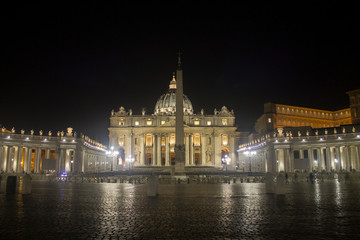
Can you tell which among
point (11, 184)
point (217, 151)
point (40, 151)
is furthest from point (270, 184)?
point (217, 151)

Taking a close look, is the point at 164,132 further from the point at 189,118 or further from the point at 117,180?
the point at 117,180

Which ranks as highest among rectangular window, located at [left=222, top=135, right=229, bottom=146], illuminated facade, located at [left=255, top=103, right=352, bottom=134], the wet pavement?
illuminated facade, located at [left=255, top=103, right=352, bottom=134]

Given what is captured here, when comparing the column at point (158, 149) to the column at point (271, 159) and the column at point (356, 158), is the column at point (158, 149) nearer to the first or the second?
the column at point (271, 159)

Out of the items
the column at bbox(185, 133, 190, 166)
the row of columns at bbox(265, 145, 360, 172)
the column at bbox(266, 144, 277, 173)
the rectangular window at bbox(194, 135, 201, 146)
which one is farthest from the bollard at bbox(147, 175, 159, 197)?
the rectangular window at bbox(194, 135, 201, 146)

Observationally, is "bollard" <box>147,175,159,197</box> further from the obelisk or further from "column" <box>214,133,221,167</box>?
"column" <box>214,133,221,167</box>

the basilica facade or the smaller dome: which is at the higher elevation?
the smaller dome

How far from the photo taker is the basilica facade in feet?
361

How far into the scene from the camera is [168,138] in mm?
110562

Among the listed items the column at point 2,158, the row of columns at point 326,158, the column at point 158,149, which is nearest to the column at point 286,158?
the row of columns at point 326,158

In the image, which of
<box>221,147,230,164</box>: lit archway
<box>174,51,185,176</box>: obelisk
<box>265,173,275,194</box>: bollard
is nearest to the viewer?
<box>265,173,275,194</box>: bollard

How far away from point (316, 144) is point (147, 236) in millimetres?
66390

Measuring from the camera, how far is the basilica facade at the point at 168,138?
110 metres

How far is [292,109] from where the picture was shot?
102 metres

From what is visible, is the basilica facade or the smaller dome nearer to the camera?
the basilica facade
